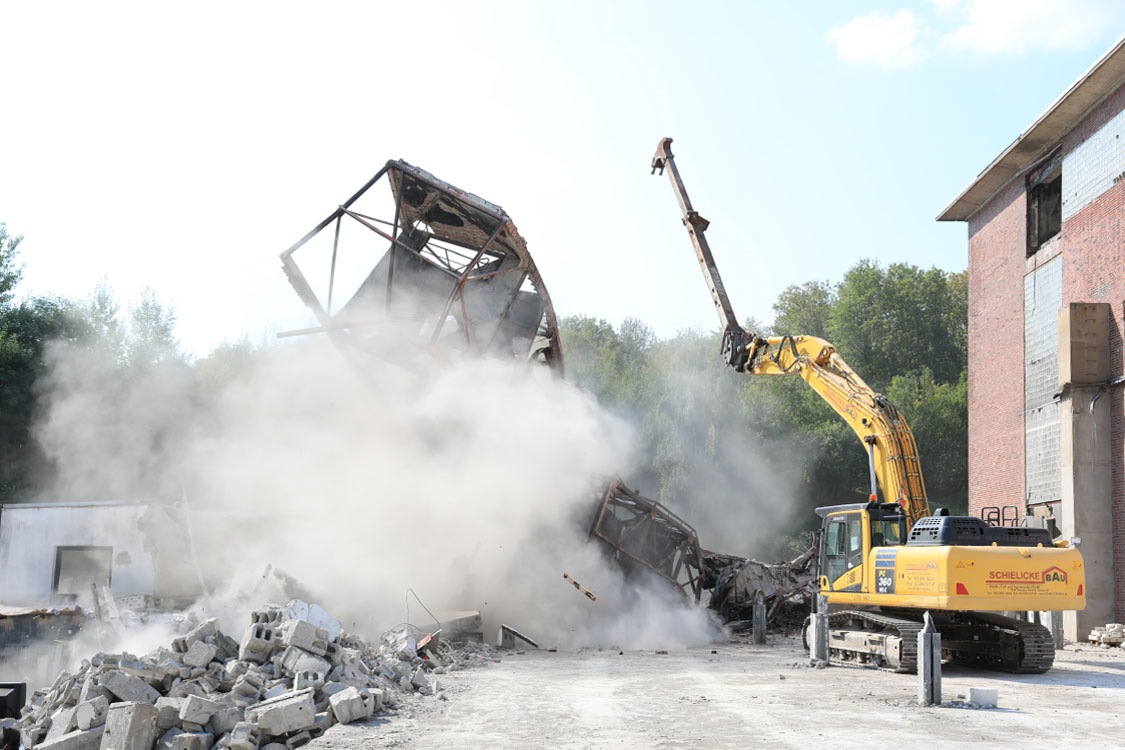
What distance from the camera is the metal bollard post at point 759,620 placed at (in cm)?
1788


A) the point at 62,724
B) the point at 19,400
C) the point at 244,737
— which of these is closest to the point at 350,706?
the point at 244,737

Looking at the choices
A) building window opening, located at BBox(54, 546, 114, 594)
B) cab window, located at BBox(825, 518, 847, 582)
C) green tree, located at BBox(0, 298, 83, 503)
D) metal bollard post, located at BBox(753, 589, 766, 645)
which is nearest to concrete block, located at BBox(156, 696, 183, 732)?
cab window, located at BBox(825, 518, 847, 582)

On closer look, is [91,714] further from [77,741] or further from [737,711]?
[737,711]

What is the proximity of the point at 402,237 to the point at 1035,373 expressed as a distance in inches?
578

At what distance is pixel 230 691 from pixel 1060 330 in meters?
17.2

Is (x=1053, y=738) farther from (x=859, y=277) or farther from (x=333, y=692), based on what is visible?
(x=859, y=277)

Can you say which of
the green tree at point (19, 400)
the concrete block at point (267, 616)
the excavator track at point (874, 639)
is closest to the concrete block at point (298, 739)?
the concrete block at point (267, 616)

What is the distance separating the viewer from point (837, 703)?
10.0 m

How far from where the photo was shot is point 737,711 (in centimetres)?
955

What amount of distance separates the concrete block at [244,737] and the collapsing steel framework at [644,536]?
31.2 feet

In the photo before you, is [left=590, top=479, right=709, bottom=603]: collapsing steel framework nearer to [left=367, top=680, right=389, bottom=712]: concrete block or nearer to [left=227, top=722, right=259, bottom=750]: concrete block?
[left=367, top=680, right=389, bottom=712]: concrete block

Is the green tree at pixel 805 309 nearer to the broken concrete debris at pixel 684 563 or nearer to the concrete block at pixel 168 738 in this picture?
the broken concrete debris at pixel 684 563

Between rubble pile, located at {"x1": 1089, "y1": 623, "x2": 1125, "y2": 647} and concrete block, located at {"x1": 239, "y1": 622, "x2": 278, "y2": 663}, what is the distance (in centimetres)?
1529

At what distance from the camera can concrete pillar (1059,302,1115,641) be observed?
1791 cm
